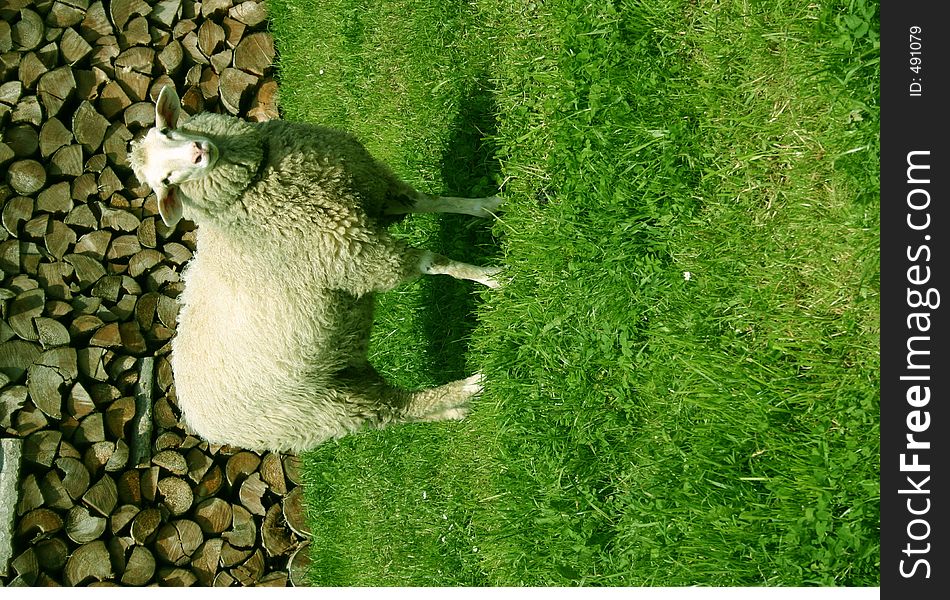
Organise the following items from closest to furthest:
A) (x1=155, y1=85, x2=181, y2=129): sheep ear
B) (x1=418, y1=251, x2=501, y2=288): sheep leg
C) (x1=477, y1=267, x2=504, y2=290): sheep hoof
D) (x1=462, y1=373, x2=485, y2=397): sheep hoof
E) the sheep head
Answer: the sheep head < (x1=155, y1=85, x2=181, y2=129): sheep ear < (x1=418, y1=251, x2=501, y2=288): sheep leg < (x1=477, y1=267, x2=504, y2=290): sheep hoof < (x1=462, y1=373, x2=485, y2=397): sheep hoof

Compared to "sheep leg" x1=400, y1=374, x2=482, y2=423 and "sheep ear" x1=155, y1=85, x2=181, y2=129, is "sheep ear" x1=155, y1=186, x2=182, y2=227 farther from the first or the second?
"sheep leg" x1=400, y1=374, x2=482, y2=423

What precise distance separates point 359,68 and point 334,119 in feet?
1.22

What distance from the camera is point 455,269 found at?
3.32m

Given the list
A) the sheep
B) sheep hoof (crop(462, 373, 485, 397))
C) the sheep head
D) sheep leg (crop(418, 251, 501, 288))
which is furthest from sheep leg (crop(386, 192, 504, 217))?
the sheep head

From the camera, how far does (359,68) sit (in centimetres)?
464

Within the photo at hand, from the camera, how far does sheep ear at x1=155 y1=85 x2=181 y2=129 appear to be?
8.96 ft

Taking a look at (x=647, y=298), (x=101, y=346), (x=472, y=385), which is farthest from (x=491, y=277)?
(x=101, y=346)

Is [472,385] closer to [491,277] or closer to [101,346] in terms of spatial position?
[491,277]

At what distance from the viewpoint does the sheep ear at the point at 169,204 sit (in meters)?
2.63

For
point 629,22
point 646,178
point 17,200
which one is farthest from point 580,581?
point 17,200

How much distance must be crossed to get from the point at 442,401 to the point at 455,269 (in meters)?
0.68

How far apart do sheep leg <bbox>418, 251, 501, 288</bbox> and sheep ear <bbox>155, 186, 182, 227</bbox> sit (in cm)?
95
